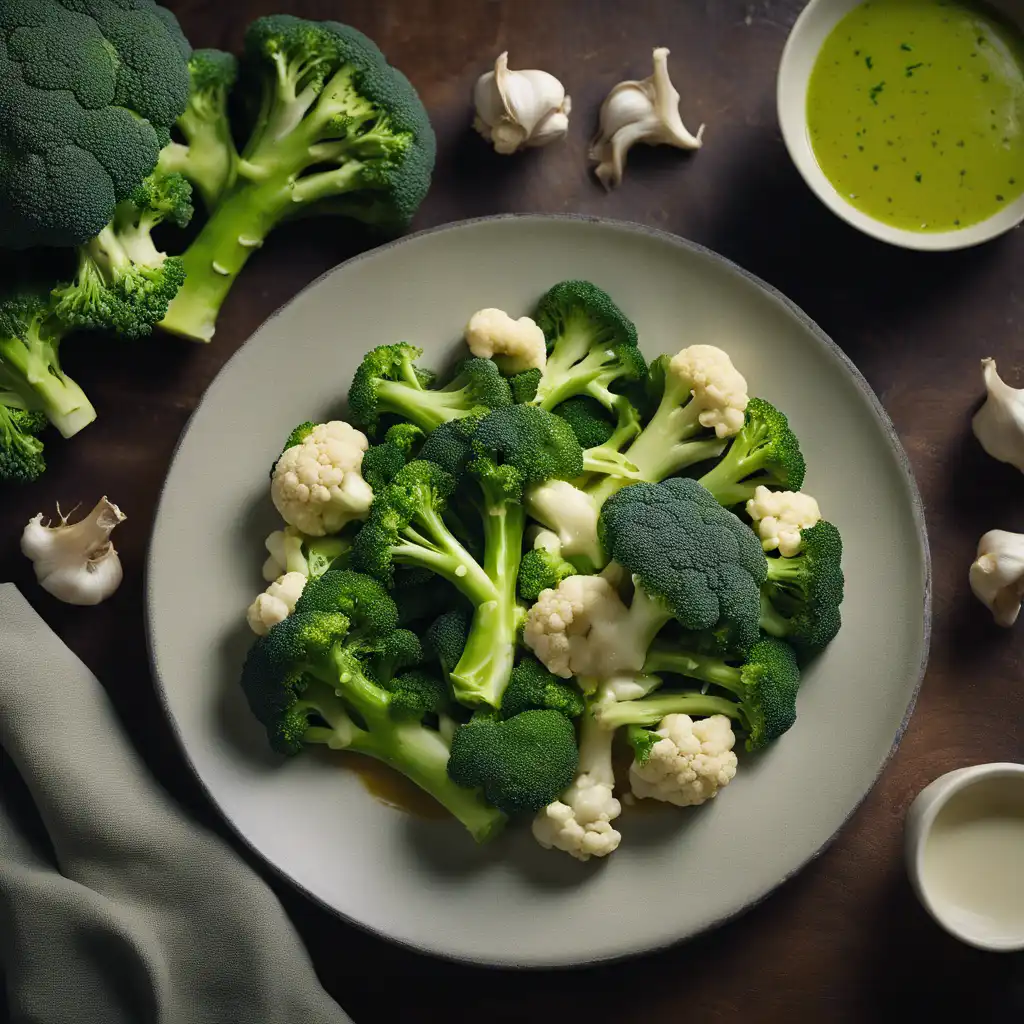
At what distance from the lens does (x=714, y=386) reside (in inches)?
73.9

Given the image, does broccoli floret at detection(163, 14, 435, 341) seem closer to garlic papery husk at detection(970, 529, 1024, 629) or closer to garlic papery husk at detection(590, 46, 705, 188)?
garlic papery husk at detection(590, 46, 705, 188)

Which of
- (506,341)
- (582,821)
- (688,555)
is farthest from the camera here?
(506,341)

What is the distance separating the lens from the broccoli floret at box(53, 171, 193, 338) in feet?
6.43

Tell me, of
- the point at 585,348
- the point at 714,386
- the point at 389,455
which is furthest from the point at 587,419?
the point at 389,455

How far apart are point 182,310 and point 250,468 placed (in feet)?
1.14

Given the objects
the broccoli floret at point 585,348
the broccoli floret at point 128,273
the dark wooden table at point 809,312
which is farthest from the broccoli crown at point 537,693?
the broccoli floret at point 128,273

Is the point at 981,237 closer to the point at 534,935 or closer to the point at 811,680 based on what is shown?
the point at 811,680

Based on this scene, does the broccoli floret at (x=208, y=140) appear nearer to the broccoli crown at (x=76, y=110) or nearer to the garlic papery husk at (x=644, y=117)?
the broccoli crown at (x=76, y=110)

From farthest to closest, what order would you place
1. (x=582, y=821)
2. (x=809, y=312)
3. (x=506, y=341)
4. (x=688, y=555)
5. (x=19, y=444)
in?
(x=809, y=312) < (x=19, y=444) < (x=506, y=341) < (x=582, y=821) < (x=688, y=555)

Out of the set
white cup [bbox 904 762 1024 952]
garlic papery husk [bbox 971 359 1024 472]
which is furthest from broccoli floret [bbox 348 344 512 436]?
white cup [bbox 904 762 1024 952]

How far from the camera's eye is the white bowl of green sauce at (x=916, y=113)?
6.54 feet

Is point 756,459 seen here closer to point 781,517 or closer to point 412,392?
point 781,517

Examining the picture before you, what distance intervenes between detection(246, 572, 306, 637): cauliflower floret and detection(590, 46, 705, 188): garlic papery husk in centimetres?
100

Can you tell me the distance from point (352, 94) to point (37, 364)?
0.76 m
